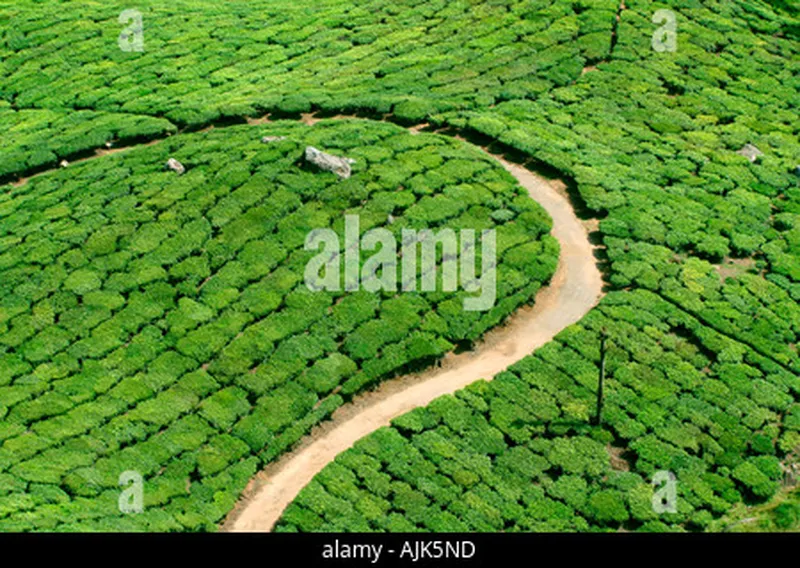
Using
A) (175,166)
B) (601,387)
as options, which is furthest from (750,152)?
(175,166)

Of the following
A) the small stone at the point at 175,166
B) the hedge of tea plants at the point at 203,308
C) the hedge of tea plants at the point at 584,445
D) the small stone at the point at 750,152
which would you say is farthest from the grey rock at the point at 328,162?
the small stone at the point at 750,152

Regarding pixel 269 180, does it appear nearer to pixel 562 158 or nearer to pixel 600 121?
pixel 562 158

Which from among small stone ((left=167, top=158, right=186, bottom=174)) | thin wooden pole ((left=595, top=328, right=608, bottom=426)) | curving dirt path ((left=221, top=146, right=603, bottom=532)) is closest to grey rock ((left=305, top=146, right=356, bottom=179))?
small stone ((left=167, top=158, right=186, bottom=174))

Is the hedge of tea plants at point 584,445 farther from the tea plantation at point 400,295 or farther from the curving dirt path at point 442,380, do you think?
the curving dirt path at point 442,380

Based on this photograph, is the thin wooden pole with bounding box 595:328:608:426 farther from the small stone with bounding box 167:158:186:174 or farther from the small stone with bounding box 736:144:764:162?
the small stone with bounding box 167:158:186:174

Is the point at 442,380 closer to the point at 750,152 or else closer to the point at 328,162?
the point at 328,162

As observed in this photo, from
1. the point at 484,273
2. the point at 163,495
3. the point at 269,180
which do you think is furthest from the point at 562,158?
the point at 163,495
